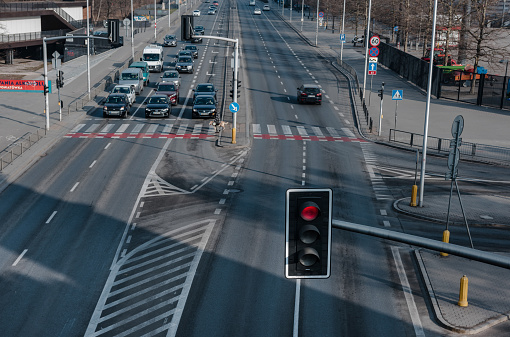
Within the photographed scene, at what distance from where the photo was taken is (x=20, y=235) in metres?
26.5

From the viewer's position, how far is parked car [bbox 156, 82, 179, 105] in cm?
5469

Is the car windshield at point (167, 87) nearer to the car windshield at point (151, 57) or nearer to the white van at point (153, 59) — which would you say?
the white van at point (153, 59)

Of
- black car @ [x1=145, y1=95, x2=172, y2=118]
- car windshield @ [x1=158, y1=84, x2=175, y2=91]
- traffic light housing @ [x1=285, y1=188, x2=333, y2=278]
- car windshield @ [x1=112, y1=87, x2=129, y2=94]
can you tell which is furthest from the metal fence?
traffic light housing @ [x1=285, y1=188, x2=333, y2=278]

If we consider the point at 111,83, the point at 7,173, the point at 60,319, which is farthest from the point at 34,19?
the point at 60,319

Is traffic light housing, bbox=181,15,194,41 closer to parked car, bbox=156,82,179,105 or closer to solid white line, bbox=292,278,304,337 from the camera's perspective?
solid white line, bbox=292,278,304,337

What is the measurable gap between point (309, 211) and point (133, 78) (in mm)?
52089

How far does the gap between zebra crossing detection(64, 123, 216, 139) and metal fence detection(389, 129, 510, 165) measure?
12.4 metres

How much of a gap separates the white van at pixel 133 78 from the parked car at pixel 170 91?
128 inches

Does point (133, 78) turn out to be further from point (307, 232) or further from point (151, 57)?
point (307, 232)

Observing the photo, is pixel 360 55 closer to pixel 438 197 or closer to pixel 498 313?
pixel 438 197

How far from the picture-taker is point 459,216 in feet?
95.3

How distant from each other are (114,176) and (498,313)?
2075cm

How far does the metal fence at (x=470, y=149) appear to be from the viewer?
40.9 m

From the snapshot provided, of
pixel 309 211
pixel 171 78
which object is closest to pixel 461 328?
pixel 309 211
